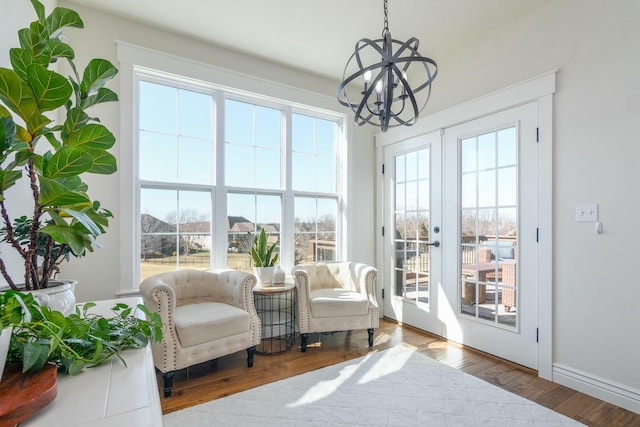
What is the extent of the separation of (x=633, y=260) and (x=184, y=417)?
291cm

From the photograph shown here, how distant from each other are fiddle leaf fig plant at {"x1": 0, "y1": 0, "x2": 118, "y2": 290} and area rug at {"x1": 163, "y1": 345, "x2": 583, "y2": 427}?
148 centimetres

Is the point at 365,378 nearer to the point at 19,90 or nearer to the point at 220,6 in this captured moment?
the point at 19,90

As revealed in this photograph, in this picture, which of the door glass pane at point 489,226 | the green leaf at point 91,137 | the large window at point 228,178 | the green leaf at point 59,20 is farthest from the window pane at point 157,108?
the door glass pane at point 489,226

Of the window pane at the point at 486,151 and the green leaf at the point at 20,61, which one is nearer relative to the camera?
the green leaf at the point at 20,61

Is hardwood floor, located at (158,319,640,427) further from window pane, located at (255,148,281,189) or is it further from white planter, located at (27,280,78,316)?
window pane, located at (255,148,281,189)

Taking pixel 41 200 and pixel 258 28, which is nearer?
pixel 41 200

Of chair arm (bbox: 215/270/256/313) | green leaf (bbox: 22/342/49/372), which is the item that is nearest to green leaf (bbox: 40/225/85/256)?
green leaf (bbox: 22/342/49/372)

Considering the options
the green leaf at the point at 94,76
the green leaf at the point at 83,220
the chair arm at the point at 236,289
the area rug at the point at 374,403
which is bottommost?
the area rug at the point at 374,403

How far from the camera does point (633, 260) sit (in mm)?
2029

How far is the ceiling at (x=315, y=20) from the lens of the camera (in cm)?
252

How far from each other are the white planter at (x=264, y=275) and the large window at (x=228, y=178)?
35 centimetres

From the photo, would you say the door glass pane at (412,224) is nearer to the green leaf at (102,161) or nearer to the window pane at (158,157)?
the window pane at (158,157)

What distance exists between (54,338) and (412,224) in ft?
11.1

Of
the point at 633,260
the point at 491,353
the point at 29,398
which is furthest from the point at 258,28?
the point at 491,353
